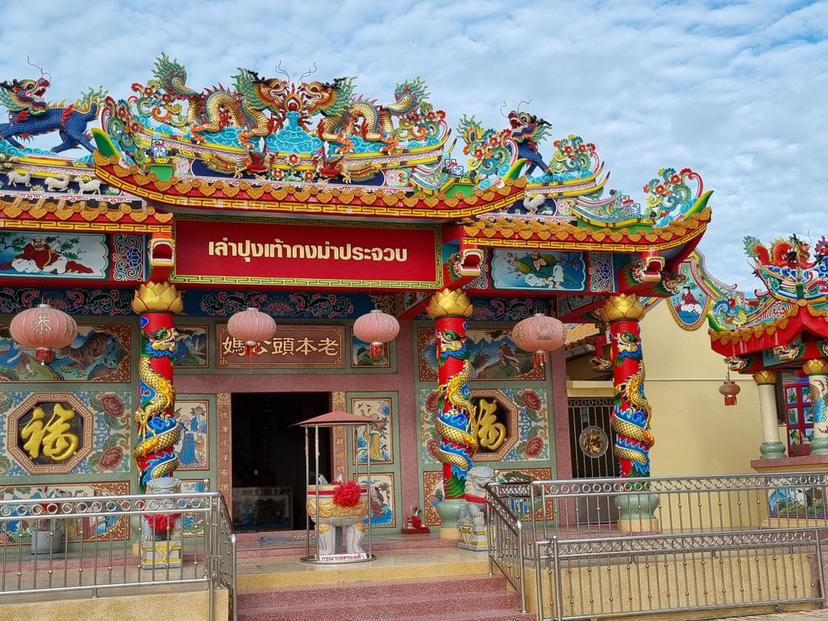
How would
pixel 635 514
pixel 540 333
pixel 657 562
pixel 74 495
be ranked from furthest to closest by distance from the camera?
pixel 635 514
pixel 74 495
pixel 540 333
pixel 657 562

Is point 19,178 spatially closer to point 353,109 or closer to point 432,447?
point 353,109

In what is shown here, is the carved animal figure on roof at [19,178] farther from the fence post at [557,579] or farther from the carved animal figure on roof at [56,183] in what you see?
the fence post at [557,579]

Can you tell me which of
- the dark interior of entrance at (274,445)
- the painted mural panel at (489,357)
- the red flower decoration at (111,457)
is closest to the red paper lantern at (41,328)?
the red flower decoration at (111,457)

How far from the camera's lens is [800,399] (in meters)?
15.4

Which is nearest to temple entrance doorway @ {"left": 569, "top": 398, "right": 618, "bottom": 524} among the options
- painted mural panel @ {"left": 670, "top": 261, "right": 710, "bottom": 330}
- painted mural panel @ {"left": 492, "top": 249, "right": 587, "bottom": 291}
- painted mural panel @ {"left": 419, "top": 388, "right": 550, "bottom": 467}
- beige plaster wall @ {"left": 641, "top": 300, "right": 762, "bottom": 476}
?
beige plaster wall @ {"left": 641, "top": 300, "right": 762, "bottom": 476}

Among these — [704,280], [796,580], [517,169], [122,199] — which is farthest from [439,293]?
[704,280]

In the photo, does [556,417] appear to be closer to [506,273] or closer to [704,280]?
[506,273]

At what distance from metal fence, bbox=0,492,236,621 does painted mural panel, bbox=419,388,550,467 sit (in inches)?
147

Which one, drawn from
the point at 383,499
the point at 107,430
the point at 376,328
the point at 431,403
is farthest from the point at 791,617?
the point at 107,430

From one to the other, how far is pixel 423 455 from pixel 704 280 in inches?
235

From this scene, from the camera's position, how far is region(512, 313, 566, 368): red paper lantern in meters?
11.0

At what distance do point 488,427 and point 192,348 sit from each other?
4100 millimetres

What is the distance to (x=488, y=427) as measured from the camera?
12.9 meters

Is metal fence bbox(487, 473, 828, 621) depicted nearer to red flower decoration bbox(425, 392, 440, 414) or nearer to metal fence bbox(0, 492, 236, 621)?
metal fence bbox(0, 492, 236, 621)
